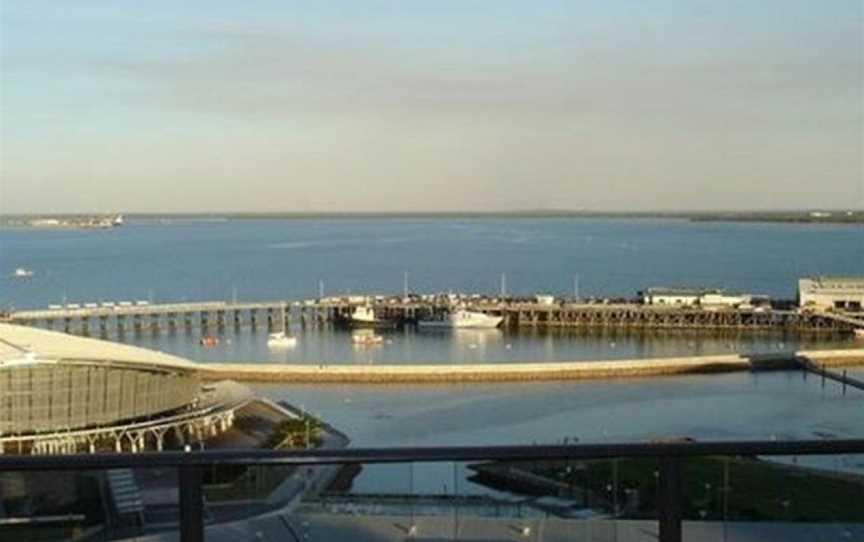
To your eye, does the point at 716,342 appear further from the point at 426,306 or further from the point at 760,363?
the point at 426,306

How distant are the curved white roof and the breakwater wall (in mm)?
4860

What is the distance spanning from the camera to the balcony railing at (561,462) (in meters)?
1.38

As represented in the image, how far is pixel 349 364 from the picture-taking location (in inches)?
1023

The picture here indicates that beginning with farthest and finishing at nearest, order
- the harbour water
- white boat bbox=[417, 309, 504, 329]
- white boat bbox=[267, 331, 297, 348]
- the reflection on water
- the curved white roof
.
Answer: white boat bbox=[417, 309, 504, 329] → white boat bbox=[267, 331, 297, 348] → the reflection on water → the harbour water → the curved white roof

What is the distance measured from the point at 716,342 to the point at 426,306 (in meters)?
9.58

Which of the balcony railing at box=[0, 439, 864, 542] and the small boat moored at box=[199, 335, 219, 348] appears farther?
the small boat moored at box=[199, 335, 219, 348]

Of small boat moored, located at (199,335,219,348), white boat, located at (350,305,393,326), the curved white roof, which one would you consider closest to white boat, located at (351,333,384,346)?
white boat, located at (350,305,393,326)

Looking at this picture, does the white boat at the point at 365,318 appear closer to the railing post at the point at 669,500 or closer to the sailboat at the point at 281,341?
the sailboat at the point at 281,341

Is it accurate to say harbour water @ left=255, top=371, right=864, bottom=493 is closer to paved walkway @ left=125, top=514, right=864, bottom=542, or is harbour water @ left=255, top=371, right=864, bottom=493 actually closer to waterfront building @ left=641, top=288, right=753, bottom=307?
waterfront building @ left=641, top=288, right=753, bottom=307

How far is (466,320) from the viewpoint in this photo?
3444 cm

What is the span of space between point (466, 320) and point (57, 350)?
1912cm

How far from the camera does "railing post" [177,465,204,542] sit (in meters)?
1.40

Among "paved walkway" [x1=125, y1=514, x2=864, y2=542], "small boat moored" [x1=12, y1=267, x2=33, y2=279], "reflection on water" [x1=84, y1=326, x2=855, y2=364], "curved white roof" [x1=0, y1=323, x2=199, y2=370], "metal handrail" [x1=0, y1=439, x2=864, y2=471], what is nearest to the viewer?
"metal handrail" [x1=0, y1=439, x2=864, y2=471]

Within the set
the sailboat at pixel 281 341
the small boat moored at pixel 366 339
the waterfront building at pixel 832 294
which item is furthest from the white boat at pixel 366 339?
the waterfront building at pixel 832 294
